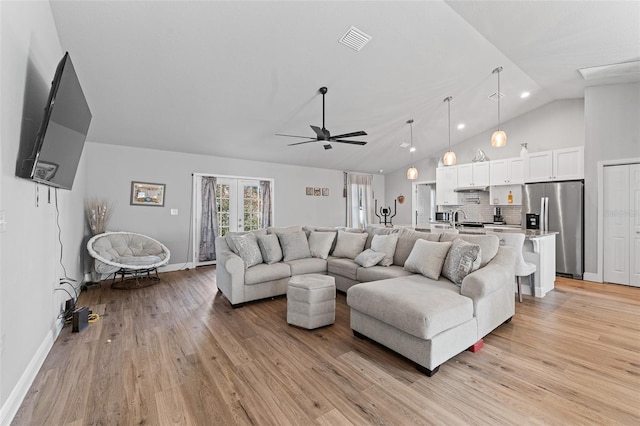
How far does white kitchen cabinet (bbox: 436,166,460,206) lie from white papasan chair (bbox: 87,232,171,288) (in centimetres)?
644

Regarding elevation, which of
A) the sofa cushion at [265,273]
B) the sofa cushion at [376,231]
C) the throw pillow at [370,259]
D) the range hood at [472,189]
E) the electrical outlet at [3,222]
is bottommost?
the sofa cushion at [265,273]

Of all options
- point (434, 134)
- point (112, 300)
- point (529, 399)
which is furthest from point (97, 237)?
point (434, 134)

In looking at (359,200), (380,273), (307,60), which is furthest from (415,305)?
(359,200)

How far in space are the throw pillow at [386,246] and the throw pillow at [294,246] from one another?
1.06 metres

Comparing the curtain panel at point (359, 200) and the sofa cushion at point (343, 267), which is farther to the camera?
the curtain panel at point (359, 200)

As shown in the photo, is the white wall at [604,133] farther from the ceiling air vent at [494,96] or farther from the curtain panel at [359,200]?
the curtain panel at [359,200]

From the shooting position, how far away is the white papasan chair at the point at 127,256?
13.9 ft

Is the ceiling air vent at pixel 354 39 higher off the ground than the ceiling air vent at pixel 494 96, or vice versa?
the ceiling air vent at pixel 494 96

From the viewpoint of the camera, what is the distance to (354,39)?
314 centimetres

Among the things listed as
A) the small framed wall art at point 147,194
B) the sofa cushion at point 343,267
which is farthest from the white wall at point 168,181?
the sofa cushion at point 343,267

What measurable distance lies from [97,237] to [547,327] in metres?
6.10

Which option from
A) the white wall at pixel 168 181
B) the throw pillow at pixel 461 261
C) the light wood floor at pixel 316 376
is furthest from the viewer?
the white wall at pixel 168 181

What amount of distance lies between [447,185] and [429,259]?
4.84 m

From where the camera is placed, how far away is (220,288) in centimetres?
399
